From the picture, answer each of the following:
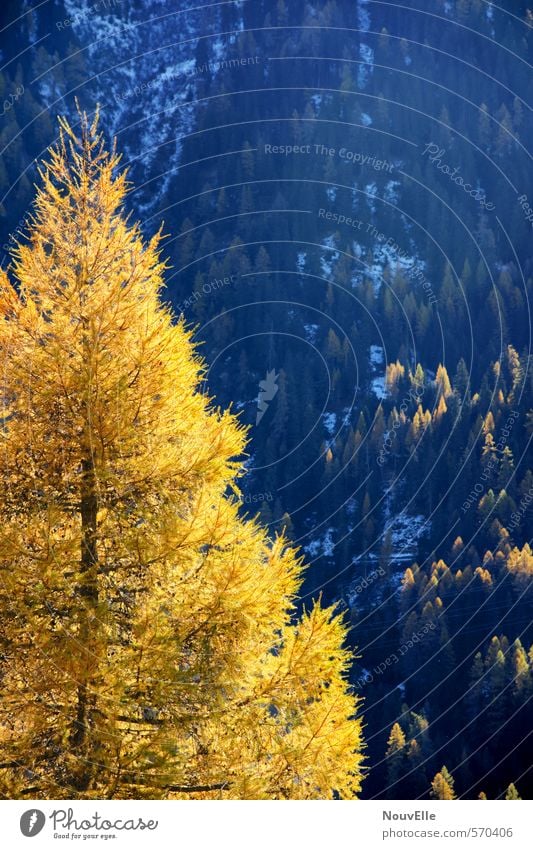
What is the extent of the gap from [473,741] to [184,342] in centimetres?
11991

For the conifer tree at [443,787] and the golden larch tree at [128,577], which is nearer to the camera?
the golden larch tree at [128,577]

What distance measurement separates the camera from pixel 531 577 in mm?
147375

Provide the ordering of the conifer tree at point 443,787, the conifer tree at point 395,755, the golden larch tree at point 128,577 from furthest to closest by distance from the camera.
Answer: the conifer tree at point 395,755 < the conifer tree at point 443,787 < the golden larch tree at point 128,577

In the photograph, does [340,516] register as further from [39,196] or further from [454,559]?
[39,196]

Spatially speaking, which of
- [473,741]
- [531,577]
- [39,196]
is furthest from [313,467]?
[39,196]
